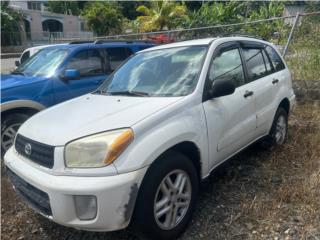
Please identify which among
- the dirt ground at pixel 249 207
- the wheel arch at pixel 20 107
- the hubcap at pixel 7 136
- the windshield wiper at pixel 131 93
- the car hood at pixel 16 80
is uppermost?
the windshield wiper at pixel 131 93

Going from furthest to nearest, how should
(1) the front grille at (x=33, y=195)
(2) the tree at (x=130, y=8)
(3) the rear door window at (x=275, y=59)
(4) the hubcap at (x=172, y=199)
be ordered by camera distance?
(2) the tree at (x=130, y=8) < (3) the rear door window at (x=275, y=59) < (4) the hubcap at (x=172, y=199) < (1) the front grille at (x=33, y=195)

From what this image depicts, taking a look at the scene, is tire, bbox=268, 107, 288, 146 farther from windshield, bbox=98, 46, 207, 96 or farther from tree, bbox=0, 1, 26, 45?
tree, bbox=0, 1, 26, 45

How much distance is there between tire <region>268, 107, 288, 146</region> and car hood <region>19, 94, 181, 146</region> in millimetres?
2137

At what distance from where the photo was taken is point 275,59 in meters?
5.09

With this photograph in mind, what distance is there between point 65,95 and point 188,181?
11.5 ft

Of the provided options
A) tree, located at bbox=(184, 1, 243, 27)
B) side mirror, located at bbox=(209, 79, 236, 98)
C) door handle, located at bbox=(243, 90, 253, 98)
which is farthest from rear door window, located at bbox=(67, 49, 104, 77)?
tree, located at bbox=(184, 1, 243, 27)

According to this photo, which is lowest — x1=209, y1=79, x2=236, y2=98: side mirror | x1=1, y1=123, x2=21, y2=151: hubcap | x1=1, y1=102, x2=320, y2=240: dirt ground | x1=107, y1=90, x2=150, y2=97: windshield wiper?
x1=1, y1=102, x2=320, y2=240: dirt ground

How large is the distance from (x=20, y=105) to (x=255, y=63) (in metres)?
3.56

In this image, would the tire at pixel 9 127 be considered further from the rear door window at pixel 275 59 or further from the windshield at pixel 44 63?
the rear door window at pixel 275 59

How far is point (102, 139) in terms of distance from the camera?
2723mm

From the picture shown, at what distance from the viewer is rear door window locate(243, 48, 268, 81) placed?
171 inches

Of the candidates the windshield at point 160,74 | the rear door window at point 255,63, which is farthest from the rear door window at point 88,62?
the rear door window at point 255,63

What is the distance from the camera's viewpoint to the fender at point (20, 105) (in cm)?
527

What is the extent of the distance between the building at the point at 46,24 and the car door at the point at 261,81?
36.4 metres
